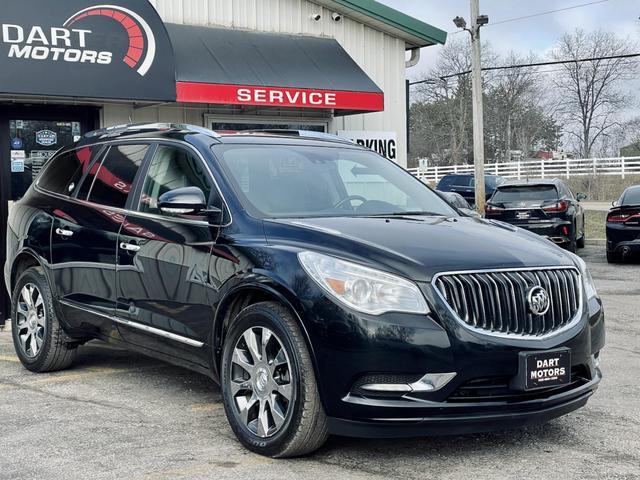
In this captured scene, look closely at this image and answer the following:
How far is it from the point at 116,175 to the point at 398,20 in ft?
23.9

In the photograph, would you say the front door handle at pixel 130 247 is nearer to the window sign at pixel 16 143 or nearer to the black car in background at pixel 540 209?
the window sign at pixel 16 143

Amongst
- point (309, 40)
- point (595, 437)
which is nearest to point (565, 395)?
point (595, 437)

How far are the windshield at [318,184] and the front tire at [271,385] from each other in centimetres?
75

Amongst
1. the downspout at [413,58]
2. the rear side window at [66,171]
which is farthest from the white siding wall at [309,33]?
the rear side window at [66,171]

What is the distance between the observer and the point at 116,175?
21.1 feet

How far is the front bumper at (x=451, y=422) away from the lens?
432cm

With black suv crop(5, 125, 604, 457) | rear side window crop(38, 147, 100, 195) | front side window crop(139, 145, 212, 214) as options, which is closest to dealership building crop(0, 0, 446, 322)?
rear side window crop(38, 147, 100, 195)

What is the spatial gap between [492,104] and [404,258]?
6825cm

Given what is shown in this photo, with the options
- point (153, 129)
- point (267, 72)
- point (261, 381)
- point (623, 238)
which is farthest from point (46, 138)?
point (623, 238)

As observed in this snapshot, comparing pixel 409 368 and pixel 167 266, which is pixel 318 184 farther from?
pixel 409 368

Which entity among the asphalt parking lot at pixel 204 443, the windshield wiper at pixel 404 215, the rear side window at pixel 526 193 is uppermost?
the rear side window at pixel 526 193

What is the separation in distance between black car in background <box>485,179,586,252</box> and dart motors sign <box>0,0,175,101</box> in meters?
9.47

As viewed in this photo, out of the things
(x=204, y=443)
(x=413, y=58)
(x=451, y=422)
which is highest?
(x=413, y=58)

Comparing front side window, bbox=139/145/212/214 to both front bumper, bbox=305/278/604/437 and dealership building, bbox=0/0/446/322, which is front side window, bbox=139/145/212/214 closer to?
front bumper, bbox=305/278/604/437
